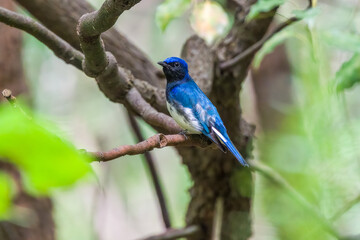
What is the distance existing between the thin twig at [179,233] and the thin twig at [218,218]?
0.39ft

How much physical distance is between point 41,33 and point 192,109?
94cm

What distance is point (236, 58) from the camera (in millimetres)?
2795

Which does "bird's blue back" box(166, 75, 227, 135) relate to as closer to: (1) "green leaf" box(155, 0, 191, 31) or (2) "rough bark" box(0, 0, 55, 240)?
(1) "green leaf" box(155, 0, 191, 31)

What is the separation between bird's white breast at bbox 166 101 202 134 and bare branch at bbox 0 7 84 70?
0.60 m

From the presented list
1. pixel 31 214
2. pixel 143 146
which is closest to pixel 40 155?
pixel 143 146

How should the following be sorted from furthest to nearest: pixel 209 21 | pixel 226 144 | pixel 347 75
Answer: pixel 209 21 < pixel 226 144 < pixel 347 75

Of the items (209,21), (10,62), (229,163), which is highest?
(10,62)

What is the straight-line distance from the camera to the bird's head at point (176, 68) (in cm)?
308

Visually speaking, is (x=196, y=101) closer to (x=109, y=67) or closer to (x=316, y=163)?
(x=109, y=67)

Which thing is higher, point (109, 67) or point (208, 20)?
point (208, 20)

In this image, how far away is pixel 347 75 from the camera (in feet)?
7.67

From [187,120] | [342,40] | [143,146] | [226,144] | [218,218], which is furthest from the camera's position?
[218,218]

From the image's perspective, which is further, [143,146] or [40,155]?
[143,146]

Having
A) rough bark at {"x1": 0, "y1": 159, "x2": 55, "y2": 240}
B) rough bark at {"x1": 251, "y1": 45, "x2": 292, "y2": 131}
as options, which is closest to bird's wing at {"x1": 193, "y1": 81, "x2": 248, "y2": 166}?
rough bark at {"x1": 0, "y1": 159, "x2": 55, "y2": 240}
